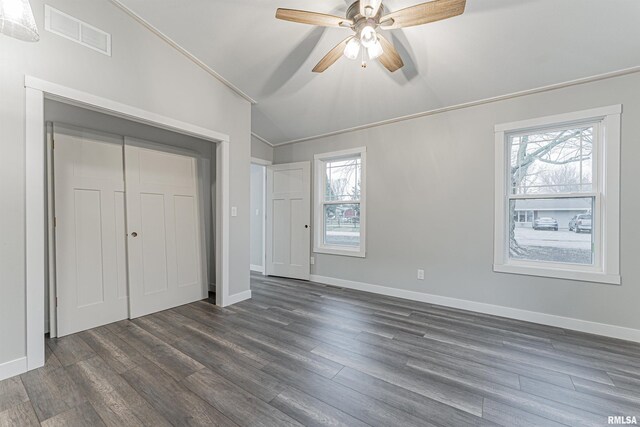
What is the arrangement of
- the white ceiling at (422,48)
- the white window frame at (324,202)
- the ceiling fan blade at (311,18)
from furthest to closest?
the white window frame at (324,202)
the white ceiling at (422,48)
the ceiling fan blade at (311,18)

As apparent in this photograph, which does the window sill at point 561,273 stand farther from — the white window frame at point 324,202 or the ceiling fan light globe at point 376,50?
the ceiling fan light globe at point 376,50

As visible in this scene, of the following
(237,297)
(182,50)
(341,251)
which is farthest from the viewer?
(341,251)

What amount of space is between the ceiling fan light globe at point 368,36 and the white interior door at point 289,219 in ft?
8.93

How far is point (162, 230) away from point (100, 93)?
5.14 feet

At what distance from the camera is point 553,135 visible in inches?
115

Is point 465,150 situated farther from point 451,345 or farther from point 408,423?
point 408,423

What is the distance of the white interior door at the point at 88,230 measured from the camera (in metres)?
2.57

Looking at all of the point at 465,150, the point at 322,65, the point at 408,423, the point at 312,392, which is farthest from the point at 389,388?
the point at 465,150

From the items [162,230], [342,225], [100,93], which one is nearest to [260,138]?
[342,225]

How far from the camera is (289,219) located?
479cm

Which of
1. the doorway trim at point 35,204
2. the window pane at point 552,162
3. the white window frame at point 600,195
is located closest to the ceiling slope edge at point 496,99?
the white window frame at point 600,195

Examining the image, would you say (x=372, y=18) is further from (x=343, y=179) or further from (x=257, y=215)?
(x=257, y=215)

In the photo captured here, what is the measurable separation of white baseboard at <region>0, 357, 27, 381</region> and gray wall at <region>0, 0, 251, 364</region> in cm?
4

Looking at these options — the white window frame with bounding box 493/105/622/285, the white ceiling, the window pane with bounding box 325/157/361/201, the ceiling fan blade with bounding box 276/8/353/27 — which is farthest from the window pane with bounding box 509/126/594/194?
the ceiling fan blade with bounding box 276/8/353/27
